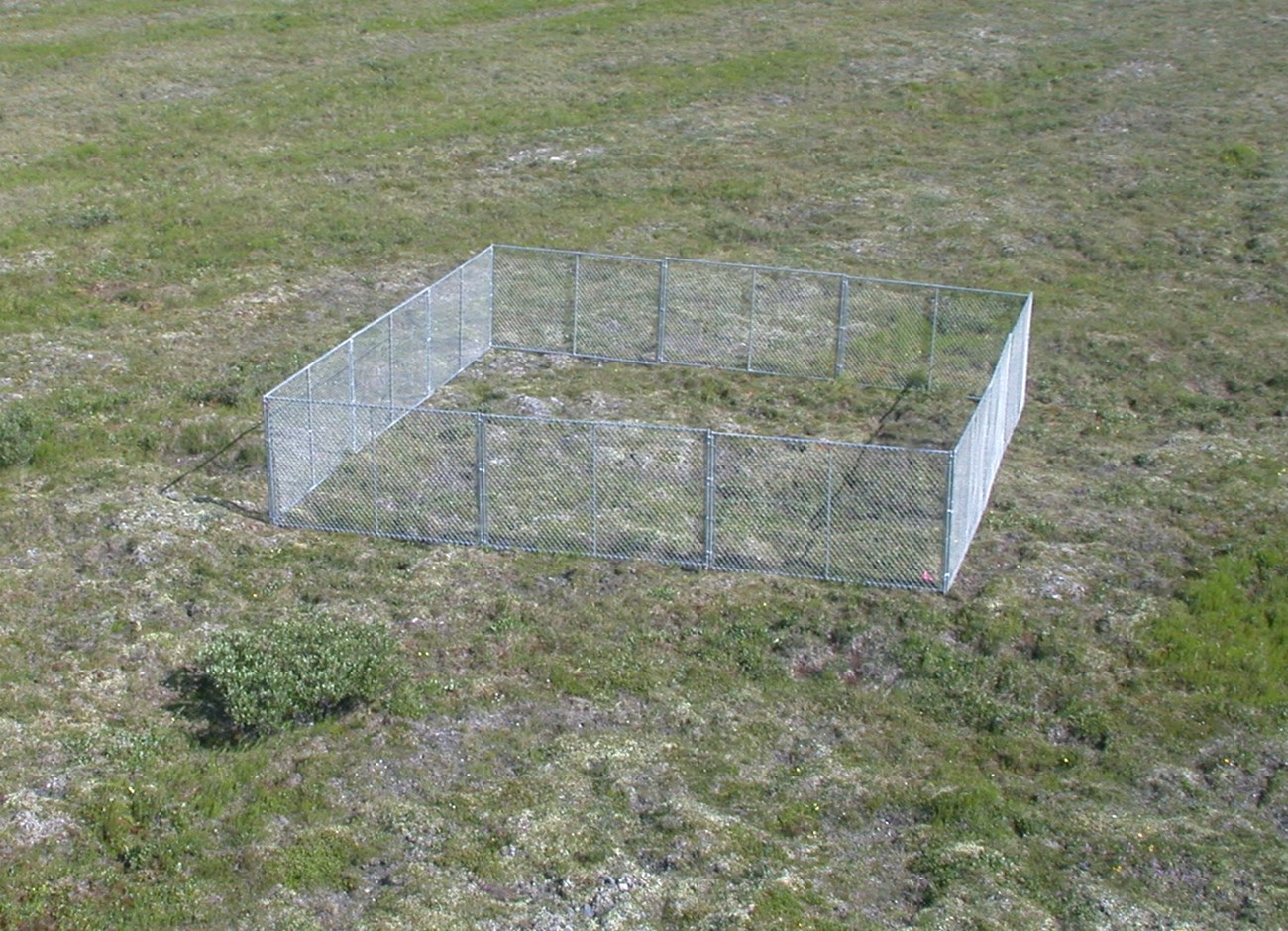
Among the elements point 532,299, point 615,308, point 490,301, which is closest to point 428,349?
point 490,301

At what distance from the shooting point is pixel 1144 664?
19125 millimetres

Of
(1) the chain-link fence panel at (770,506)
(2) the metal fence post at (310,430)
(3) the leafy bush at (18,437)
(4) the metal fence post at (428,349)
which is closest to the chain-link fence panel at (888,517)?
(1) the chain-link fence panel at (770,506)

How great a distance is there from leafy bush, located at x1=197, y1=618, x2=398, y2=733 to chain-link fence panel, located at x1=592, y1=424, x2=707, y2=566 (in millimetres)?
4503

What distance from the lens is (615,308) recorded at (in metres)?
31.2

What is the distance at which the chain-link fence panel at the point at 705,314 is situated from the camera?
29.5 meters

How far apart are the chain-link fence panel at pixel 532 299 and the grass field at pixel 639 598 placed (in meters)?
1.73

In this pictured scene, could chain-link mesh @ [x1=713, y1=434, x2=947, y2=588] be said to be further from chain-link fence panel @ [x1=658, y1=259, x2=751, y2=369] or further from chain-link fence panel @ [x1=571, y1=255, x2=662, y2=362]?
chain-link fence panel @ [x1=571, y1=255, x2=662, y2=362]

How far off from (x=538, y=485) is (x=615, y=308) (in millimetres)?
8717

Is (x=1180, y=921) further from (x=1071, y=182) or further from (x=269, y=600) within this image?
(x=1071, y=182)

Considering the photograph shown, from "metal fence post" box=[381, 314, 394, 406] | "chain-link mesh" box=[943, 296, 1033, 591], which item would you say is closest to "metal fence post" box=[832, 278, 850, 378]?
"chain-link mesh" box=[943, 296, 1033, 591]

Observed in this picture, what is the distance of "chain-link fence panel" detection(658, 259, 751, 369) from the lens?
29.5m

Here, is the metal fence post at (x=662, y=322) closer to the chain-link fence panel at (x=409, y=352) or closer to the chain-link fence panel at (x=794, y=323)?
the chain-link fence panel at (x=794, y=323)

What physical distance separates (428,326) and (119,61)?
1009 inches

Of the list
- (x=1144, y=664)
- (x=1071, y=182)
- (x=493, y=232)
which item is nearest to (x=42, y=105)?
(x=493, y=232)
